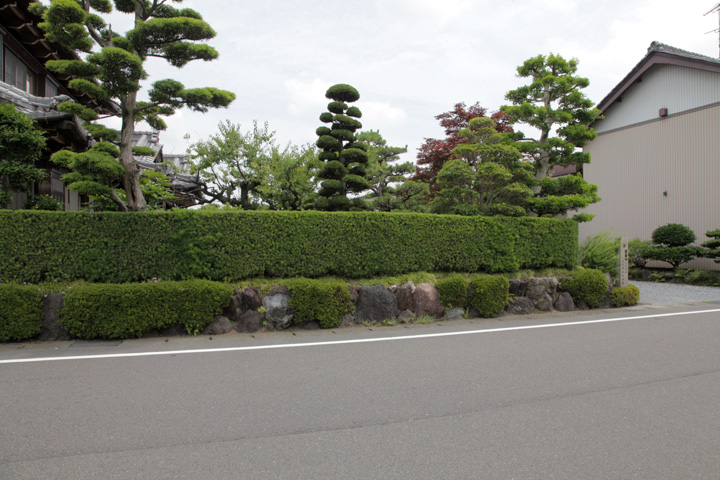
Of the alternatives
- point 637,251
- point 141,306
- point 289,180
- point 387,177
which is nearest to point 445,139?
point 387,177

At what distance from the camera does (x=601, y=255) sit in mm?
11695

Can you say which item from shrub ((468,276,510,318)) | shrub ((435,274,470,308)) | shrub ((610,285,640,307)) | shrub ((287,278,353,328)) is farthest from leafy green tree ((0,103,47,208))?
shrub ((610,285,640,307))

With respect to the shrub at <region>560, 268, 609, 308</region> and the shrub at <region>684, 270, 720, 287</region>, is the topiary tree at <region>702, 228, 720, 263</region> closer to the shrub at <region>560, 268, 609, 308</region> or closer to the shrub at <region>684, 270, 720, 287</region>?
the shrub at <region>684, 270, 720, 287</region>

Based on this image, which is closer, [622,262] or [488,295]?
[488,295]

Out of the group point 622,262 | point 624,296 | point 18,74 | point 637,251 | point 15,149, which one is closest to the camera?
point 15,149

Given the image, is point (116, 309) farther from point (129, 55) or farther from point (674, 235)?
point (674, 235)

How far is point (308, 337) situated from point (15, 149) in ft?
21.1

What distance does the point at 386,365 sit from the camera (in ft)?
16.3

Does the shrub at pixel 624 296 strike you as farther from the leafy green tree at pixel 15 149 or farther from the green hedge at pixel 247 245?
the leafy green tree at pixel 15 149

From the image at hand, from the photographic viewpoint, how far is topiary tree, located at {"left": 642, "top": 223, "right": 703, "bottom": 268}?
47.6ft

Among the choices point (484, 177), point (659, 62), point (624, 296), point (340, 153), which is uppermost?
point (659, 62)

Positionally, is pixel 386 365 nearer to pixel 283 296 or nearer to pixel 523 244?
pixel 283 296

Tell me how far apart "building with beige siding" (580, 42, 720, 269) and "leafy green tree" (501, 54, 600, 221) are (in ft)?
21.4

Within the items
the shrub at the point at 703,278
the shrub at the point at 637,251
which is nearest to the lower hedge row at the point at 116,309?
the shrub at the point at 703,278
